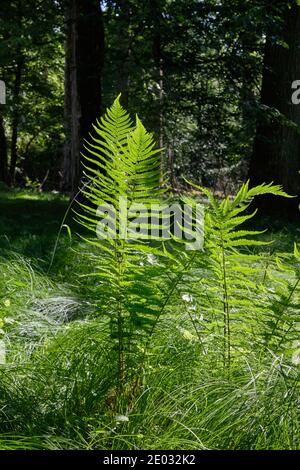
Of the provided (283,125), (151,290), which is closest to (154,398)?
(151,290)

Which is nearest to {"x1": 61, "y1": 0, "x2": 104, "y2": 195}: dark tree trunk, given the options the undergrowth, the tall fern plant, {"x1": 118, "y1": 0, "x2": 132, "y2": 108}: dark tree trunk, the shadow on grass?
{"x1": 118, "y1": 0, "x2": 132, "y2": 108}: dark tree trunk

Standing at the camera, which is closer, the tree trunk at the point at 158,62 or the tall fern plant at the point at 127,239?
the tall fern plant at the point at 127,239

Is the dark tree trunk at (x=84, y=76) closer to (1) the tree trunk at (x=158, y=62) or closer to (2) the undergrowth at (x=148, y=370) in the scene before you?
(1) the tree trunk at (x=158, y=62)

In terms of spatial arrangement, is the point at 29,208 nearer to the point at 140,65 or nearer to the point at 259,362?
the point at 140,65

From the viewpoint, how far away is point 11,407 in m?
2.14

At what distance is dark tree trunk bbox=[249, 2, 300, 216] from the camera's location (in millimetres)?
8891

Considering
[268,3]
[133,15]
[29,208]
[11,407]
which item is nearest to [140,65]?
[133,15]

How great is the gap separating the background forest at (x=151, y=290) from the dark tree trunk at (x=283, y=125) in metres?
0.04

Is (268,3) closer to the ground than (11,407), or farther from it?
farther from it

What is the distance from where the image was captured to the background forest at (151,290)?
1990mm

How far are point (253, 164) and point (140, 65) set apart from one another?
2.26m

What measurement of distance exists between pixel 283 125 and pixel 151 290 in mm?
7135

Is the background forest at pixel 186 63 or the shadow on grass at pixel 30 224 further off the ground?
the background forest at pixel 186 63

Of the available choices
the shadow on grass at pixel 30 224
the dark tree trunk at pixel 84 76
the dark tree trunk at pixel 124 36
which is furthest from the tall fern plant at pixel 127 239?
the dark tree trunk at pixel 124 36
